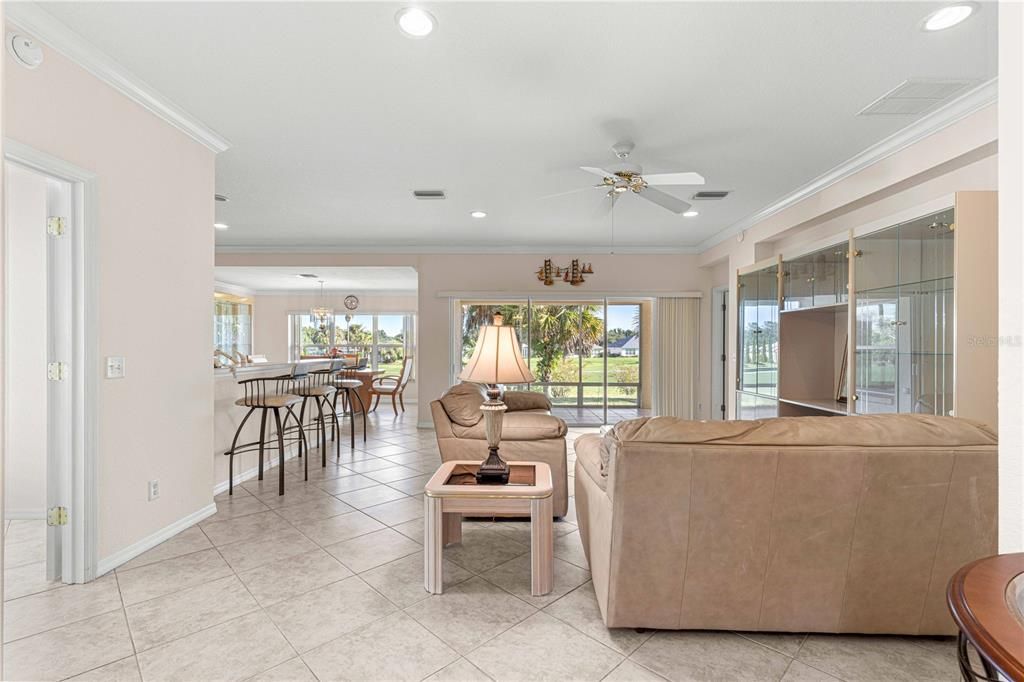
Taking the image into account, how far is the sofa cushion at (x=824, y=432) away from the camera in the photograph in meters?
1.84

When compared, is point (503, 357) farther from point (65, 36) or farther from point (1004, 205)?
point (65, 36)

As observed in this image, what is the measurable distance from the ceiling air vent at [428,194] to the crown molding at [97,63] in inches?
65.9

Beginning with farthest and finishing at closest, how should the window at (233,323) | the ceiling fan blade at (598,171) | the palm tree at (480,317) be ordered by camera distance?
the window at (233,323)
the palm tree at (480,317)
the ceiling fan blade at (598,171)

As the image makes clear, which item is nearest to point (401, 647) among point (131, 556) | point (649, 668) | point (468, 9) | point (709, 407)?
point (649, 668)

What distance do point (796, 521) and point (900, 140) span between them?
110 inches

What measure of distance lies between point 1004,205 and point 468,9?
76.8 inches

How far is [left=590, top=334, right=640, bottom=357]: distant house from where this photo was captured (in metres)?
7.15

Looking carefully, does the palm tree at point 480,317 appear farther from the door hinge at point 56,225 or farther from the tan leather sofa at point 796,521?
the tan leather sofa at point 796,521

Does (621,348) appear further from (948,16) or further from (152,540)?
(152,540)

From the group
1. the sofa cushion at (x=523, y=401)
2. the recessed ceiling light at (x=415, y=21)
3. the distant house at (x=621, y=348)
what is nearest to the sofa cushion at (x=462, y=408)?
the sofa cushion at (x=523, y=401)

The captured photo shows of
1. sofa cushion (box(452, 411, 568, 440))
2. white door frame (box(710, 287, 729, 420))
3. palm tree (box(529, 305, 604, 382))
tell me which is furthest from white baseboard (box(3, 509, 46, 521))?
white door frame (box(710, 287, 729, 420))

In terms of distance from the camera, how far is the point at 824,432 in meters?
1.88

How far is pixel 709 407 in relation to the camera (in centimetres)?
692

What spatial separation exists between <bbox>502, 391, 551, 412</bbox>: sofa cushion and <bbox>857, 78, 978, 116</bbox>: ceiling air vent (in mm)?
3102
